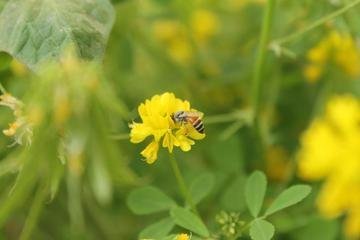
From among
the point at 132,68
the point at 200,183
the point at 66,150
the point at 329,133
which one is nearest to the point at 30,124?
the point at 66,150

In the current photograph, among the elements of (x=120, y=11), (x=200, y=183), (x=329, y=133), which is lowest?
(x=200, y=183)

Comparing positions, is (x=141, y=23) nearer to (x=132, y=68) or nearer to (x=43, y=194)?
(x=132, y=68)

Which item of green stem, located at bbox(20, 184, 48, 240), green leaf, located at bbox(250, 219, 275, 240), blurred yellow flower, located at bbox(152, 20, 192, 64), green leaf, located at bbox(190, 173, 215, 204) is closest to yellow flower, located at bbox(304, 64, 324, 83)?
blurred yellow flower, located at bbox(152, 20, 192, 64)

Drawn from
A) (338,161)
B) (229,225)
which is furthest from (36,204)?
(338,161)

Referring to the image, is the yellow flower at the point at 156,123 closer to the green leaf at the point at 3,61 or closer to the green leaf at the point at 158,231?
the green leaf at the point at 158,231

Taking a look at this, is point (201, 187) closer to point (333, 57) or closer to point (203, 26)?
point (333, 57)

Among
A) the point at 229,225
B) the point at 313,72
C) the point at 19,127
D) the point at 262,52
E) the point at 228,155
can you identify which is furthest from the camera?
the point at 313,72
